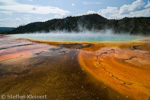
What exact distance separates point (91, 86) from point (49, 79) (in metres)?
1.96

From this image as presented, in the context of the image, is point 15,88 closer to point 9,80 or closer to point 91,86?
point 9,80

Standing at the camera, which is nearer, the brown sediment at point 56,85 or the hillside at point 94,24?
the brown sediment at point 56,85

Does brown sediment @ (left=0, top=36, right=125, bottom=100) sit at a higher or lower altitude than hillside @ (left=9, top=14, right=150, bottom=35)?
lower

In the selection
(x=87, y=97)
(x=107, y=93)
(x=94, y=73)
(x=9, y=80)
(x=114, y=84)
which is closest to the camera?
(x=87, y=97)

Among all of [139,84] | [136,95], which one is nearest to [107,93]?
[136,95]

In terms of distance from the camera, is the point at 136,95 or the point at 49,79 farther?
the point at 49,79

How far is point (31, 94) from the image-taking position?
2855 mm

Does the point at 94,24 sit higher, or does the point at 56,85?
the point at 94,24

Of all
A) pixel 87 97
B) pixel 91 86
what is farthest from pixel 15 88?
pixel 91 86

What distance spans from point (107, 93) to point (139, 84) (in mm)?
1554

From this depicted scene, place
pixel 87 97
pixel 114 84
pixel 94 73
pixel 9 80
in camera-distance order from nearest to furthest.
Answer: pixel 87 97 → pixel 114 84 → pixel 9 80 → pixel 94 73

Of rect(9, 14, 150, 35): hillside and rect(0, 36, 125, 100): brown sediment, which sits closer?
rect(0, 36, 125, 100): brown sediment

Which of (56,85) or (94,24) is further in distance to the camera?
(94,24)

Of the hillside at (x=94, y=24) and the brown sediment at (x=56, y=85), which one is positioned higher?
the hillside at (x=94, y=24)
